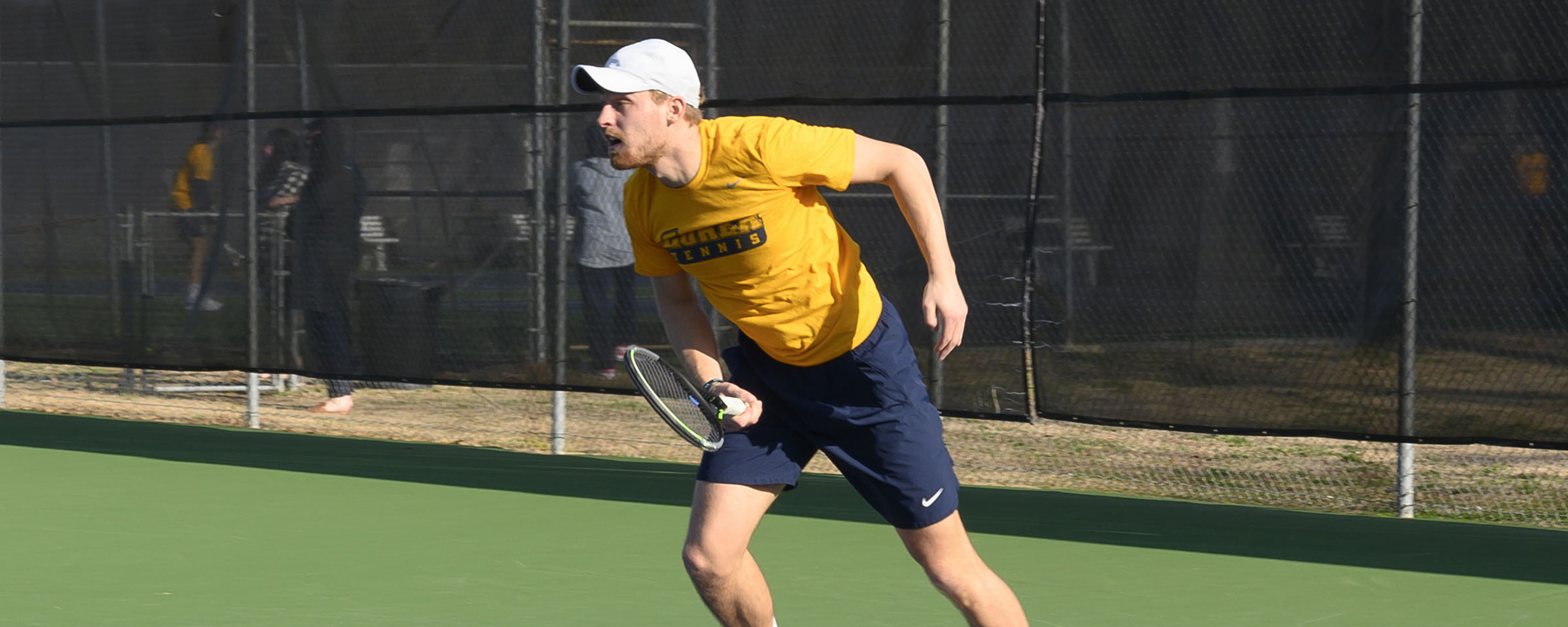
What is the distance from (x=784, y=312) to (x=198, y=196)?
5.10 meters

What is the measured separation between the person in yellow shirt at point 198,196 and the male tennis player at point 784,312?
4780 mm

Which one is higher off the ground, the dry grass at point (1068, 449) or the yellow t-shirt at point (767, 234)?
the yellow t-shirt at point (767, 234)

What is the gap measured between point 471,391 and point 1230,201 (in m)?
5.02

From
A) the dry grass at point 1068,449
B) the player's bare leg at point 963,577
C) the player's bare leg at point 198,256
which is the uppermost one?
the player's bare leg at point 198,256

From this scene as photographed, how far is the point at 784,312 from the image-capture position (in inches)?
136

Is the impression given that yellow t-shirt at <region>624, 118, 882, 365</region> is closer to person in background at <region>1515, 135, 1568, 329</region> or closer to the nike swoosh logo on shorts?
the nike swoosh logo on shorts

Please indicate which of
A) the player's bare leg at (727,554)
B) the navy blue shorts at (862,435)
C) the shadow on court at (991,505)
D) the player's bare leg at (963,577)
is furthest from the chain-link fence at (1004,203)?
the player's bare leg at (727,554)

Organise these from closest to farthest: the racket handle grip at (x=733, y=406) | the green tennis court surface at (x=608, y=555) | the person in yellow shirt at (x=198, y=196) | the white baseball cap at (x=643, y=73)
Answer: the white baseball cap at (x=643, y=73), the racket handle grip at (x=733, y=406), the green tennis court surface at (x=608, y=555), the person in yellow shirt at (x=198, y=196)

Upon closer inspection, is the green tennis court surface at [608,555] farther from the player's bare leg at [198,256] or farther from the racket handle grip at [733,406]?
the racket handle grip at [733,406]

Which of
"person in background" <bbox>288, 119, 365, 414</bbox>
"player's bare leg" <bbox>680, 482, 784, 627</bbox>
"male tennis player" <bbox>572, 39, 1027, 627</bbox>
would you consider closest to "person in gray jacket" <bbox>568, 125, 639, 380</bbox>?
"person in background" <bbox>288, 119, 365, 414</bbox>

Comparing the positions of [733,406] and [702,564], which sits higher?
[733,406]

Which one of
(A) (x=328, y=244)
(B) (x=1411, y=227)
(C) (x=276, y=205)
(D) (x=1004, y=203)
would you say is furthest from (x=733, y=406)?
(C) (x=276, y=205)

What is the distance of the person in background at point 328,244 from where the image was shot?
7387 millimetres

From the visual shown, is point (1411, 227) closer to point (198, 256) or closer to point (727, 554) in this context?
point (727, 554)
